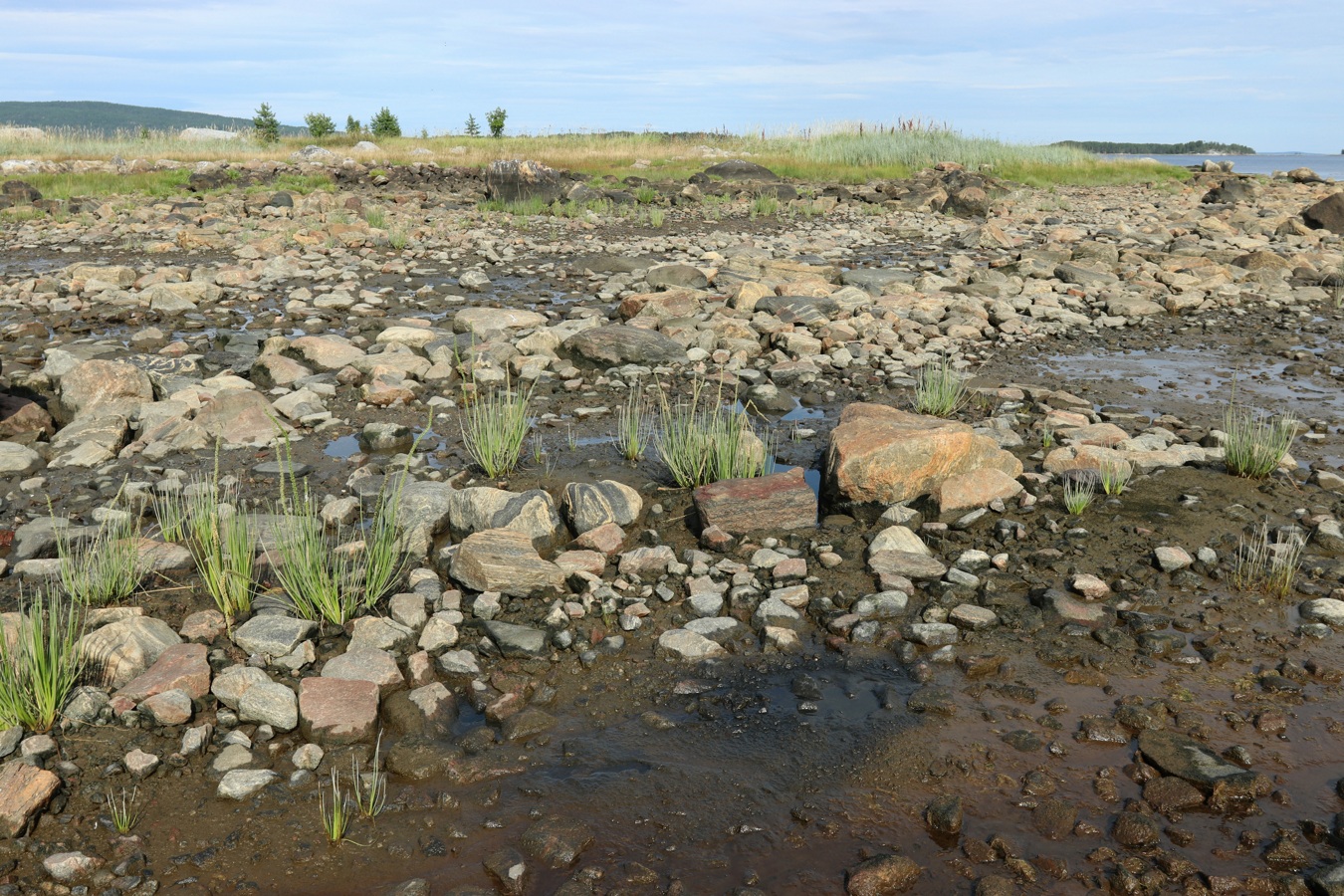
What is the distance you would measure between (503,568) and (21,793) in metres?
2.12

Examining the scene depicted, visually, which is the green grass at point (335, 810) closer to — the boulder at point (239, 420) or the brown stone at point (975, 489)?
the brown stone at point (975, 489)

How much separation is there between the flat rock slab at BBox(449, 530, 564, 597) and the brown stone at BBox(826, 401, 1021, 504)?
1925 millimetres

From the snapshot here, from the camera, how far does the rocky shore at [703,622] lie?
307cm

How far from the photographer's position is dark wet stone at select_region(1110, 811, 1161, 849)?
3025mm

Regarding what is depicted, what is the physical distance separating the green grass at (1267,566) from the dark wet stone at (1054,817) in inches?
86.8

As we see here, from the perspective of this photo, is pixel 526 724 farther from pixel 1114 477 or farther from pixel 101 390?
pixel 101 390

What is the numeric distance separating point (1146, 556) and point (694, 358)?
479 cm

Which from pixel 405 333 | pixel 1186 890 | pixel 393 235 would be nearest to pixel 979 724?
pixel 1186 890

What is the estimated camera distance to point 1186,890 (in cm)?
281

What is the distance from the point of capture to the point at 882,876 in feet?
9.39

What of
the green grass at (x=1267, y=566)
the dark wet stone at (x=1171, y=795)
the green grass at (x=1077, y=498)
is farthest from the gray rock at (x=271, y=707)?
the green grass at (x=1267, y=566)

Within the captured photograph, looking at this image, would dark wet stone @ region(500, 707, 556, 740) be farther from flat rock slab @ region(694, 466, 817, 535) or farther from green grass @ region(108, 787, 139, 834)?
flat rock slab @ region(694, 466, 817, 535)

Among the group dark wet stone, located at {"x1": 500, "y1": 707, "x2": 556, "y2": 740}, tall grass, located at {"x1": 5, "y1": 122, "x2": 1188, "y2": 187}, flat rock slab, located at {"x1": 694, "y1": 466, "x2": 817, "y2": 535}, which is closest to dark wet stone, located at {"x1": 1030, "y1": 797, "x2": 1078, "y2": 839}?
dark wet stone, located at {"x1": 500, "y1": 707, "x2": 556, "y2": 740}

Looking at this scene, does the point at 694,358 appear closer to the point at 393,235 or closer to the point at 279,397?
the point at 279,397
